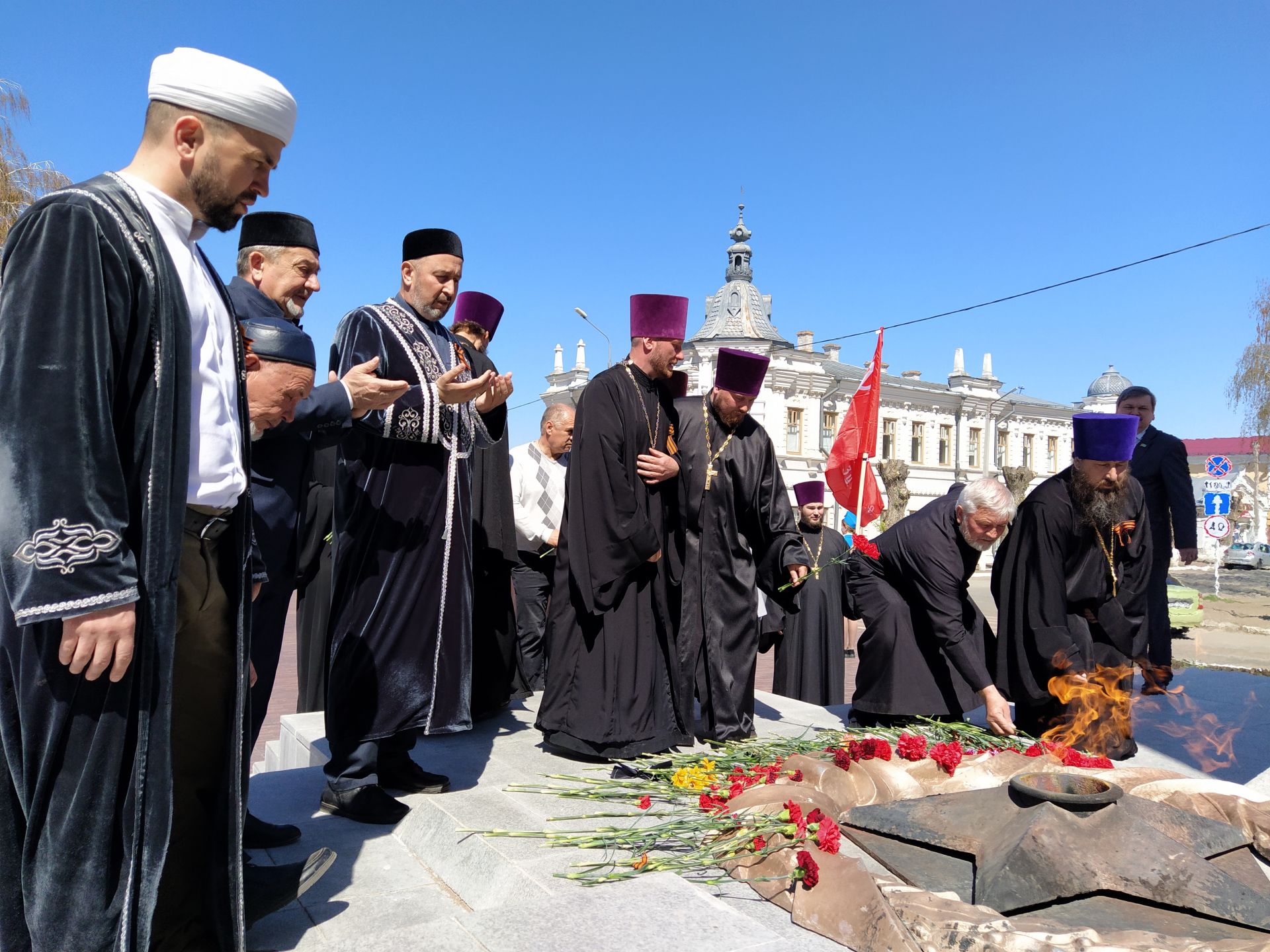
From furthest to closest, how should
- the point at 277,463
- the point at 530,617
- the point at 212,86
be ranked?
the point at 530,617, the point at 277,463, the point at 212,86

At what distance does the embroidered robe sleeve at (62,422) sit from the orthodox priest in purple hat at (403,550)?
166 cm

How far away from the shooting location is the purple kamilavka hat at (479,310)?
5.66 meters

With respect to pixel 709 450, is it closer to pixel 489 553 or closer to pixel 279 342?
pixel 489 553

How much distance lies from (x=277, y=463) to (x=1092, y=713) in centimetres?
400

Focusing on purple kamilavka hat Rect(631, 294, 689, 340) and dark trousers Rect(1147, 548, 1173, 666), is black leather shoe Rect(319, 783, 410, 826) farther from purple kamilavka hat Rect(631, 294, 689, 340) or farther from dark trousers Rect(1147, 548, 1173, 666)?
dark trousers Rect(1147, 548, 1173, 666)

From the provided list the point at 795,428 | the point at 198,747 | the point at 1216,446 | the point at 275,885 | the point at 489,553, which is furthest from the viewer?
the point at 1216,446

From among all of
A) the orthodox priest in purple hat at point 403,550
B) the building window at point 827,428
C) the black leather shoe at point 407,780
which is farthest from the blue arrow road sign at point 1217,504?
the building window at point 827,428

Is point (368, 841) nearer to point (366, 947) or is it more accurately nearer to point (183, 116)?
point (366, 947)

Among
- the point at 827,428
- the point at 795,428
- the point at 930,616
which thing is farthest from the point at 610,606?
the point at 827,428

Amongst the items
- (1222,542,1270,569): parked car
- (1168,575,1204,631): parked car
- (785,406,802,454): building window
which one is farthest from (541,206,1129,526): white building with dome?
(1168,575,1204,631): parked car

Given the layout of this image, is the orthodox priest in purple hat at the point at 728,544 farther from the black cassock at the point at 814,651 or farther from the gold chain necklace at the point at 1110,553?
the black cassock at the point at 814,651

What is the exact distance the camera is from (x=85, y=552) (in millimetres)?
1899

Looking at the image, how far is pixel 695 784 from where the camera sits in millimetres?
3857

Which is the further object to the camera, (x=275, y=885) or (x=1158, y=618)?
(x=1158, y=618)
